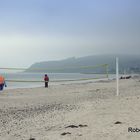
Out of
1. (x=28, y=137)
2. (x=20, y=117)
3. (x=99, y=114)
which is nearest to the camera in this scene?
(x=28, y=137)

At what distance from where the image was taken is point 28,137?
6879 mm

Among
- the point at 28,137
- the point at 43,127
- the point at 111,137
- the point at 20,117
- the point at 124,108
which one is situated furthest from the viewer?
the point at 20,117

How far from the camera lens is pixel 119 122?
7.18 meters

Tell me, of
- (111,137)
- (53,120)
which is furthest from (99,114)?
(111,137)

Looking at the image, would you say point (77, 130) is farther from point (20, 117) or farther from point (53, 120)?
point (20, 117)

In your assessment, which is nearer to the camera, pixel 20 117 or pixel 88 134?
pixel 88 134

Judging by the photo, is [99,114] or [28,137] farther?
[99,114]

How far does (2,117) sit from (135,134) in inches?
189

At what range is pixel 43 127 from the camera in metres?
7.82

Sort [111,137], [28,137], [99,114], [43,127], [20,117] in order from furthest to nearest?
[20,117] → [99,114] → [43,127] → [28,137] → [111,137]

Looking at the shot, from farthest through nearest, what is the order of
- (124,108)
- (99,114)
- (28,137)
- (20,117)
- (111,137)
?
1. (20,117)
2. (124,108)
3. (99,114)
4. (28,137)
5. (111,137)

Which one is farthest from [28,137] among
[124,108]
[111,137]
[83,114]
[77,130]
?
[124,108]

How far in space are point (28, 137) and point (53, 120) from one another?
1.82 meters

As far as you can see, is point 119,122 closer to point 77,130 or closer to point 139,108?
point 77,130
